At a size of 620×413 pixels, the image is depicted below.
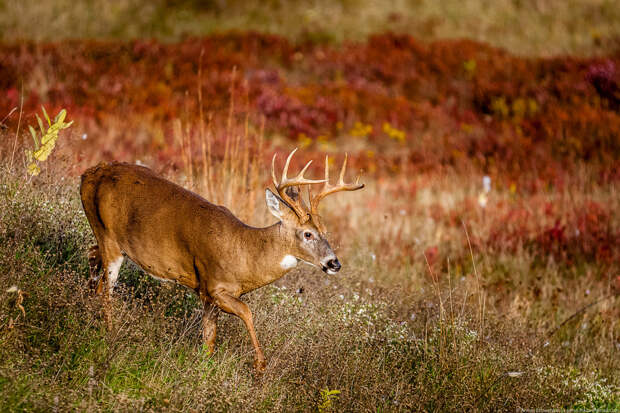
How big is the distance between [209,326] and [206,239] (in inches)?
22.5

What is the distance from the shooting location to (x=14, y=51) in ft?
49.5

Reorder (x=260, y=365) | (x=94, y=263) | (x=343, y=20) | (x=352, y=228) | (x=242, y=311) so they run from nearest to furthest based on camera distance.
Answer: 1. (x=260, y=365)
2. (x=242, y=311)
3. (x=94, y=263)
4. (x=352, y=228)
5. (x=343, y=20)

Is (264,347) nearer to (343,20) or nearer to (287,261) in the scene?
(287,261)

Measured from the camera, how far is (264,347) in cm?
471

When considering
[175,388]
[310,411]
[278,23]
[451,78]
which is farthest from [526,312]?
[278,23]

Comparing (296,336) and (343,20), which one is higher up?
(296,336)

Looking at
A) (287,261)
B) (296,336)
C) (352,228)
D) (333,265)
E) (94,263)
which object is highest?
(333,265)

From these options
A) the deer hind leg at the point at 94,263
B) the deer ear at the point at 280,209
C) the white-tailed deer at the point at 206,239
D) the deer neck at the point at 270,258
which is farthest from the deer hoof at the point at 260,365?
the deer hind leg at the point at 94,263

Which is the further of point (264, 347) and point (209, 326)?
point (264, 347)

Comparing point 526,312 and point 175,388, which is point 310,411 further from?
point 526,312

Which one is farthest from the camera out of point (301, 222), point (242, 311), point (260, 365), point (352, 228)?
point (352, 228)

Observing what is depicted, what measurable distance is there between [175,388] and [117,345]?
473 mm

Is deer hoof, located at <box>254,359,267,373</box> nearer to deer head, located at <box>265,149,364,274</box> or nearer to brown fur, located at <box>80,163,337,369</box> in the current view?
brown fur, located at <box>80,163,337,369</box>

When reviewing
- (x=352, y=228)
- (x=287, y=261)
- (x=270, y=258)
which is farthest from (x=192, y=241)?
(x=352, y=228)
